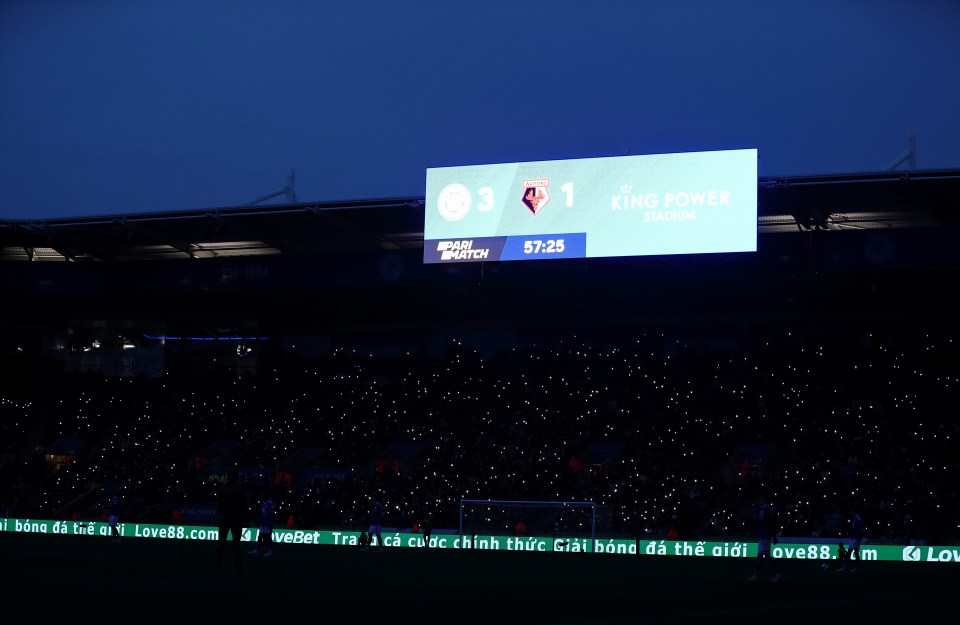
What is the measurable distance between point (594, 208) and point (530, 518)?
10.3 m

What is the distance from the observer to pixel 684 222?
3409 cm

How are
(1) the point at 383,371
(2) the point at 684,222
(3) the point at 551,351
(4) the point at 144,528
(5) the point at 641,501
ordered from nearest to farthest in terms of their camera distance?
(2) the point at 684,222 → (5) the point at 641,501 → (4) the point at 144,528 → (3) the point at 551,351 → (1) the point at 383,371

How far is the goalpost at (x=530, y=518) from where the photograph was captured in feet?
118

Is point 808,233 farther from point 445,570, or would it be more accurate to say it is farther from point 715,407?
point 445,570

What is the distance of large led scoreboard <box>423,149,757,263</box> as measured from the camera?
33.4 m

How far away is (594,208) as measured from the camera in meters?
35.2

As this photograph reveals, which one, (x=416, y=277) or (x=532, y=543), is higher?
(x=416, y=277)

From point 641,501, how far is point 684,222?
9.24 metres

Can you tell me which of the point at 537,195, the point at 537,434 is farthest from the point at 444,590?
the point at 537,434

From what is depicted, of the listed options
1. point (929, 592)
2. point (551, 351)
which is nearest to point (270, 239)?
point (551, 351)

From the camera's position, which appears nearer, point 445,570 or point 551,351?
point 445,570

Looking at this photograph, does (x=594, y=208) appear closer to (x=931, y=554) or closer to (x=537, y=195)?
(x=537, y=195)

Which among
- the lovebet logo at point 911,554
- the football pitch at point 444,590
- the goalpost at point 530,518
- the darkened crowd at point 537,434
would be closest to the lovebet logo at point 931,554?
the lovebet logo at point 911,554

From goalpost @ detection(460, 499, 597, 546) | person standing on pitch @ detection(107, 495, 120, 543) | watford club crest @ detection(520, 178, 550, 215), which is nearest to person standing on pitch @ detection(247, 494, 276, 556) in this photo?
goalpost @ detection(460, 499, 597, 546)
